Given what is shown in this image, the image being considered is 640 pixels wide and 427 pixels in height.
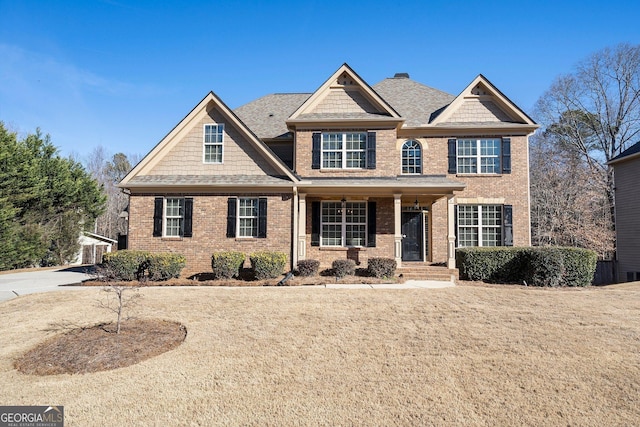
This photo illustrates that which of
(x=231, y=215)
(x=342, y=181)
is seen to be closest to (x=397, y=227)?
(x=342, y=181)

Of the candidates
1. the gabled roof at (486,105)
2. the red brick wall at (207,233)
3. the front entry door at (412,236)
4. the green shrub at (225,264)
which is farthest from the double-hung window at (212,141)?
the gabled roof at (486,105)

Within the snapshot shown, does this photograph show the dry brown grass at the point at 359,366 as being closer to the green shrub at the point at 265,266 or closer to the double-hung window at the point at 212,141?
the green shrub at the point at 265,266

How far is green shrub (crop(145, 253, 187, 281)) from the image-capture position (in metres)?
12.4

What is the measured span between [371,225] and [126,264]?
9.23m

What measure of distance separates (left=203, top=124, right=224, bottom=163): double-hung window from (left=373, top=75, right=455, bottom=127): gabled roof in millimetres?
8192

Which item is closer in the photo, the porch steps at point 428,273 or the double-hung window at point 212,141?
the porch steps at point 428,273

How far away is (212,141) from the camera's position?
576 inches

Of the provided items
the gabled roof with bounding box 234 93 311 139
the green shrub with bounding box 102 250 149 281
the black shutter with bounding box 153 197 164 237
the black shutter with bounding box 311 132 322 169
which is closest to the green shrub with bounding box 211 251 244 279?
the green shrub with bounding box 102 250 149 281

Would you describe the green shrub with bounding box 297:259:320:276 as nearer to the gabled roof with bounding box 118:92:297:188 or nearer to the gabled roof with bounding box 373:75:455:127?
the gabled roof with bounding box 118:92:297:188

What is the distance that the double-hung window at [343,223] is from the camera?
1487cm

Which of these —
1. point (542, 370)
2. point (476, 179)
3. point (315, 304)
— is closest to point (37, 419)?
point (315, 304)

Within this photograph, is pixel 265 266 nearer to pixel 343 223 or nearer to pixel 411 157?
pixel 343 223

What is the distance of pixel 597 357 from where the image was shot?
18.6 feet

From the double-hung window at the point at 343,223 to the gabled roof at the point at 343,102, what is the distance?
12.1 ft
